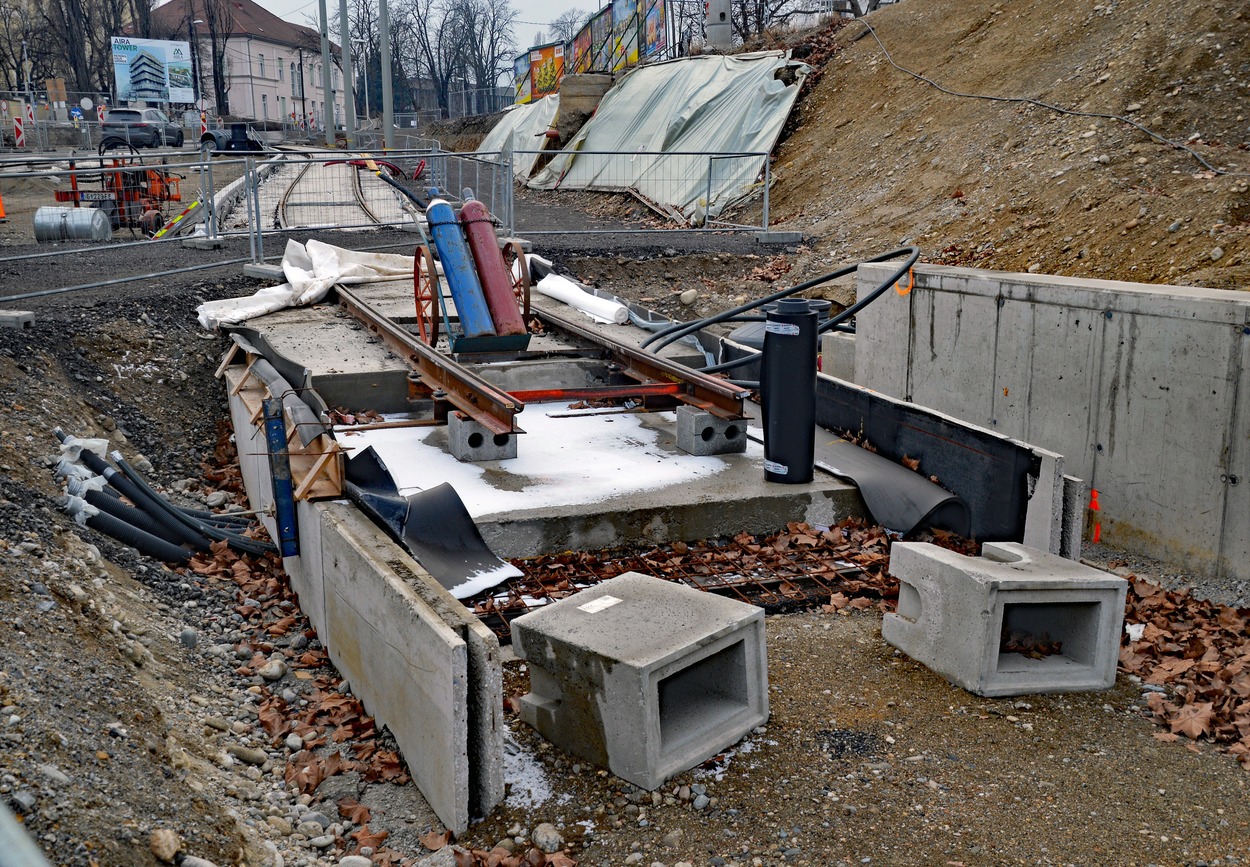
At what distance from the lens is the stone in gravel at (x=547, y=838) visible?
4.11m

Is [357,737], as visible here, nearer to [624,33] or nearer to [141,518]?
[141,518]

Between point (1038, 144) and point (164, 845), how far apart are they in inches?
634

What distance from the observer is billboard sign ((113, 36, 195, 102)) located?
60.8m

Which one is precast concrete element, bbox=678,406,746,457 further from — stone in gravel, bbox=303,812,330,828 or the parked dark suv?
the parked dark suv

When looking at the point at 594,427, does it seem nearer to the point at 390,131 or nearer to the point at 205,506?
the point at 205,506

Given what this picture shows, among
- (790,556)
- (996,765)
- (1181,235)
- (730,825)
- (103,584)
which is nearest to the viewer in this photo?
(730,825)

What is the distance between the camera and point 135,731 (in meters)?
4.23

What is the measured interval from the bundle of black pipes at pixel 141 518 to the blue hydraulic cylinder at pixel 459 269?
2.80m

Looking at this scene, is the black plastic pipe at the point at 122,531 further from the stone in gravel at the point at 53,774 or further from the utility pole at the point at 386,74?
the utility pole at the point at 386,74

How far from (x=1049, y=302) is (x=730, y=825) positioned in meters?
5.54

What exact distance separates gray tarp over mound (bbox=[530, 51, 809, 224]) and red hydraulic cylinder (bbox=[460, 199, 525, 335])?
37.9 feet

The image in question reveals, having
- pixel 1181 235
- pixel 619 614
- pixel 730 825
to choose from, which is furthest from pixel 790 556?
pixel 1181 235

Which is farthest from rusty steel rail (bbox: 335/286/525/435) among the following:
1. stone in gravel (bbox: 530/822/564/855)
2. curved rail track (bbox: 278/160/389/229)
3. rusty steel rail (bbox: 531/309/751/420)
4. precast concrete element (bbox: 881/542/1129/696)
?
curved rail track (bbox: 278/160/389/229)

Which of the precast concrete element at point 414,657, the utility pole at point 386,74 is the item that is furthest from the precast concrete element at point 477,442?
the utility pole at point 386,74
